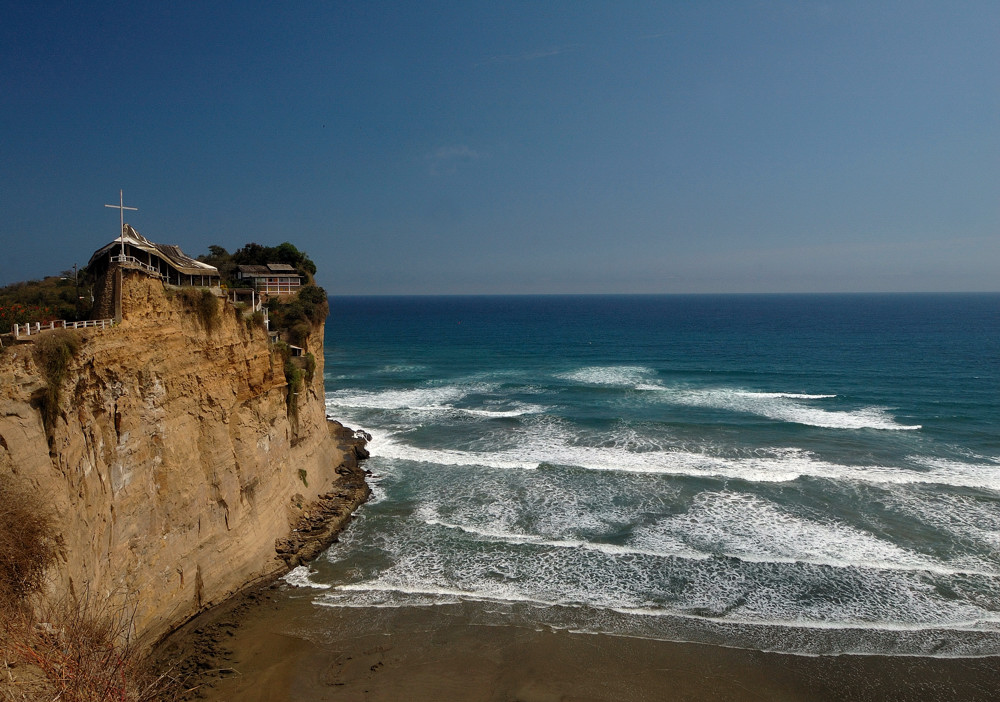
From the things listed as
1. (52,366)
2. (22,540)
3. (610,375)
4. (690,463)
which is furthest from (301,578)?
(610,375)

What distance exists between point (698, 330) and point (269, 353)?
289 feet

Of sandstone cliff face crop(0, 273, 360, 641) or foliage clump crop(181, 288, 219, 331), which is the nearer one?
sandstone cliff face crop(0, 273, 360, 641)

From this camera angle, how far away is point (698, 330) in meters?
95.9

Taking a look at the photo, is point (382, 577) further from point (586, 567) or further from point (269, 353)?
point (269, 353)

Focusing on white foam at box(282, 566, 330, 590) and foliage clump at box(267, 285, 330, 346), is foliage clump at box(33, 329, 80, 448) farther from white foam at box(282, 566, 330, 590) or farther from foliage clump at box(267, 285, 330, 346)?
foliage clump at box(267, 285, 330, 346)

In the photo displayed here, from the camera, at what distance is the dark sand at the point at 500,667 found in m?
13.7

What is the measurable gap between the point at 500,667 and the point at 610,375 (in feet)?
130

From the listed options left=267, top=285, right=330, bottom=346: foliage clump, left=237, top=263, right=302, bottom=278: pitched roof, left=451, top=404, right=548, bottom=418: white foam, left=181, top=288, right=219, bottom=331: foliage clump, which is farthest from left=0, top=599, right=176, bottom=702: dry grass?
left=451, top=404, right=548, bottom=418: white foam

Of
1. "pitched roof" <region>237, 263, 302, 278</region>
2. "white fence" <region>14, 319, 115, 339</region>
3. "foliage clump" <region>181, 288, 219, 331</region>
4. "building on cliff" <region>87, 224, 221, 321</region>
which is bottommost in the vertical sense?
"white fence" <region>14, 319, 115, 339</region>

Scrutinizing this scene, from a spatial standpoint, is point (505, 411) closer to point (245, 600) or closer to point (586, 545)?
point (586, 545)

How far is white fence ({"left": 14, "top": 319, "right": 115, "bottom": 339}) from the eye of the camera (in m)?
11.9

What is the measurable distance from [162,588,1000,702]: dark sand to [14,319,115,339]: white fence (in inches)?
338

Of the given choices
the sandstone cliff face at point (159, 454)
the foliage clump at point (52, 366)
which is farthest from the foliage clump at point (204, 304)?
the foliage clump at point (52, 366)

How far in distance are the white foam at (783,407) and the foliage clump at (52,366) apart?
37.0 meters
